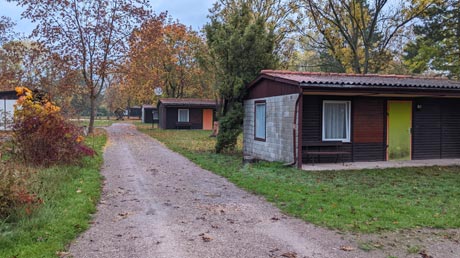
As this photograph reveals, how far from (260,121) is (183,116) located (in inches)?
850

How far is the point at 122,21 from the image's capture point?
80.6ft

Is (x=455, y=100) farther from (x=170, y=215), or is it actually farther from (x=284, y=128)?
(x=170, y=215)

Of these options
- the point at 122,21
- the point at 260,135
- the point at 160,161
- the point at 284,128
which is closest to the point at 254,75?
the point at 260,135

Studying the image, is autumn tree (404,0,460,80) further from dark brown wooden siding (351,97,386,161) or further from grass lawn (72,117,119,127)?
grass lawn (72,117,119,127)

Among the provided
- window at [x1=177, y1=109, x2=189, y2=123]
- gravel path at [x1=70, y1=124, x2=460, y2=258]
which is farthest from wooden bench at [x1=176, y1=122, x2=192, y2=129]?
gravel path at [x1=70, y1=124, x2=460, y2=258]

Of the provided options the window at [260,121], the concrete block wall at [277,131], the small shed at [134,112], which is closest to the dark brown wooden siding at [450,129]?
the concrete block wall at [277,131]

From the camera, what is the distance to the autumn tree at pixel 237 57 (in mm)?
13243

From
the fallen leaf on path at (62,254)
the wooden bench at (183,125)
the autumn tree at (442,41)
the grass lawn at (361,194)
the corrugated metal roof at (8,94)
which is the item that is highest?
the autumn tree at (442,41)

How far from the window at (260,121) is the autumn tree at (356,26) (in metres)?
11.7

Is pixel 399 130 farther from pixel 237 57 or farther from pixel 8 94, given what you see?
pixel 8 94

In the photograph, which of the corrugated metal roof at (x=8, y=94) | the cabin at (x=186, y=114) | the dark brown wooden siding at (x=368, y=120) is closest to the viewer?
the dark brown wooden siding at (x=368, y=120)

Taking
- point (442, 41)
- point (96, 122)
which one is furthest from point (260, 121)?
point (96, 122)

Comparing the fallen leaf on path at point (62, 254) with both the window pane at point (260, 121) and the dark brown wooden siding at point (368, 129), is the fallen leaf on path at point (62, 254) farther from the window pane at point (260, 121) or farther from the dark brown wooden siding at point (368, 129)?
the dark brown wooden siding at point (368, 129)

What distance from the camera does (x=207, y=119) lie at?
34.3 metres
